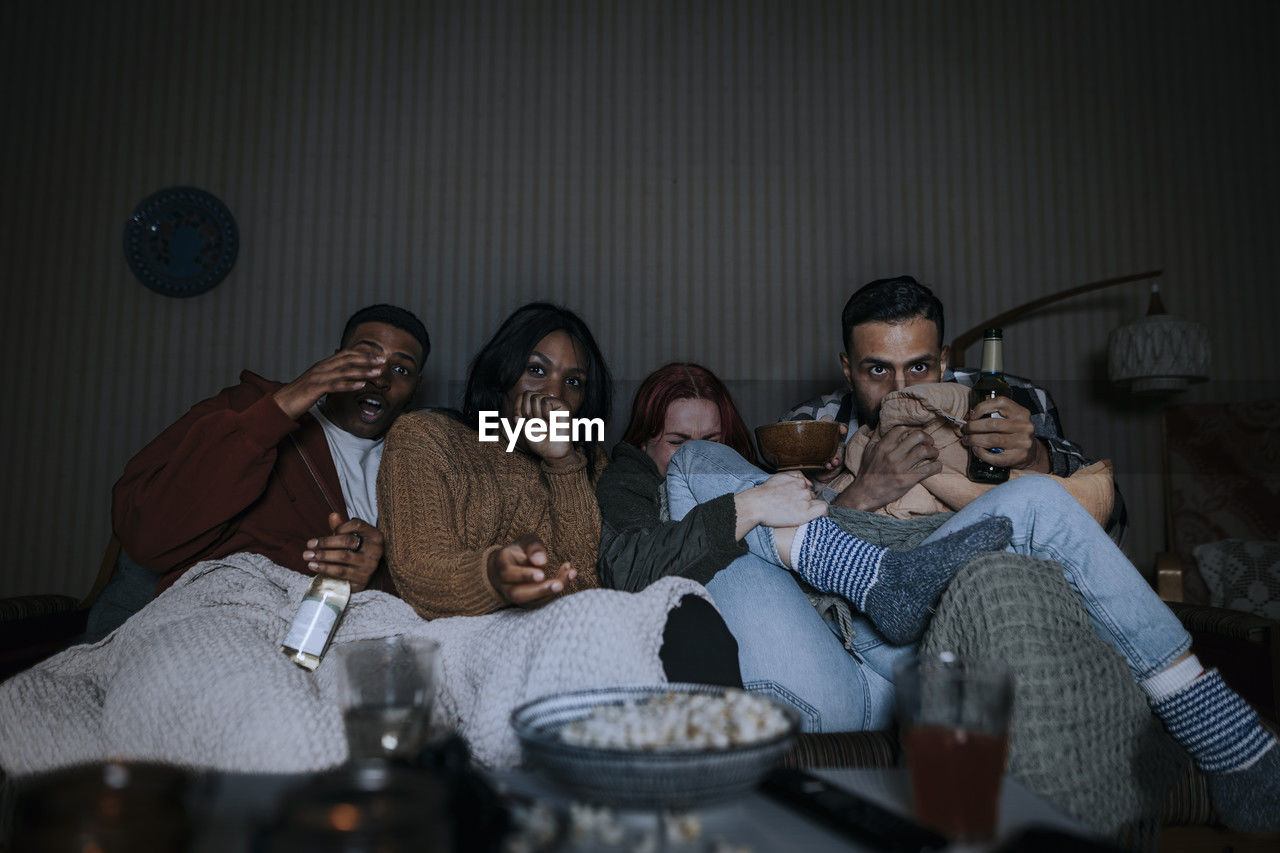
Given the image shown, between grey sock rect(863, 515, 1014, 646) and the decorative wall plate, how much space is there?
224 cm

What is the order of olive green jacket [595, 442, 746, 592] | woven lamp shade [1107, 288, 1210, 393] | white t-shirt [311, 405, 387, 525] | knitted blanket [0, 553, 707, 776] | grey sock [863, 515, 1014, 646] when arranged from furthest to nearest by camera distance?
woven lamp shade [1107, 288, 1210, 393]
white t-shirt [311, 405, 387, 525]
olive green jacket [595, 442, 746, 592]
grey sock [863, 515, 1014, 646]
knitted blanket [0, 553, 707, 776]

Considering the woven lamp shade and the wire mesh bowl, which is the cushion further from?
the wire mesh bowl

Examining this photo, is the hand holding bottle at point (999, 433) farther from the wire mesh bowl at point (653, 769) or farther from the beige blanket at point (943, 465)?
the wire mesh bowl at point (653, 769)

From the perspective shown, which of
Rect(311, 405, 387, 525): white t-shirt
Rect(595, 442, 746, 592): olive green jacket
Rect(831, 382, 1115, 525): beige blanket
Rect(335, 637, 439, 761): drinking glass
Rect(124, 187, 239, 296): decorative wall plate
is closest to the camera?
Rect(335, 637, 439, 761): drinking glass

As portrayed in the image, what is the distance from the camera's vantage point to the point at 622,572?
1.48m

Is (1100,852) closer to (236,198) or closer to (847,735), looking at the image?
(847,735)

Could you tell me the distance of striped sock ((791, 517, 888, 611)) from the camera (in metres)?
1.32

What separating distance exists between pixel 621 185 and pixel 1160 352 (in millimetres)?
1724

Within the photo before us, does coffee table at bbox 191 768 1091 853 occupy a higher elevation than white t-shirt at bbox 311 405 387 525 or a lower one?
lower

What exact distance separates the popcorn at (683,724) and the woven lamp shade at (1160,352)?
7.32 ft

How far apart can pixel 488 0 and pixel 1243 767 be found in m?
2.85

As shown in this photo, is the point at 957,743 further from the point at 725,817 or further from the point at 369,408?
the point at 369,408

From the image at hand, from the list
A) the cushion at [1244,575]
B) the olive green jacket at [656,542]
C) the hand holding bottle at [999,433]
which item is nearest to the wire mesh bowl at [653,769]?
the olive green jacket at [656,542]

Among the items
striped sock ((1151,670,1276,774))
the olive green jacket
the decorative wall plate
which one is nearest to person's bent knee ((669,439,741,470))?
the olive green jacket
